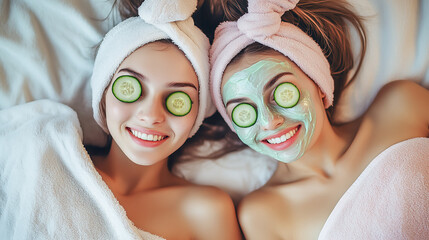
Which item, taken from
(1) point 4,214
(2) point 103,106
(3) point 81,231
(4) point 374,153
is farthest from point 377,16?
(1) point 4,214

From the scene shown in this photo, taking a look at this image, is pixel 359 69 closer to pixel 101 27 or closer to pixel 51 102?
pixel 101 27

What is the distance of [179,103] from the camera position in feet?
4.93

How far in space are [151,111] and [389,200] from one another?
0.93m

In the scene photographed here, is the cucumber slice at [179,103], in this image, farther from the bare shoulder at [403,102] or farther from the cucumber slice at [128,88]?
the bare shoulder at [403,102]

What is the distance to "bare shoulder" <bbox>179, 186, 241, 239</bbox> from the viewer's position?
1629 mm

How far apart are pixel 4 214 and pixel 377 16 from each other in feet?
5.67

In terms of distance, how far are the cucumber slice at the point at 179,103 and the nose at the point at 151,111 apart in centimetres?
4

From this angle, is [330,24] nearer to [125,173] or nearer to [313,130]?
[313,130]

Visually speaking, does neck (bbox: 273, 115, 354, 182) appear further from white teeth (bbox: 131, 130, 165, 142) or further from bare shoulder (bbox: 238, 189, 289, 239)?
white teeth (bbox: 131, 130, 165, 142)

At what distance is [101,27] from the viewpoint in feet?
5.98

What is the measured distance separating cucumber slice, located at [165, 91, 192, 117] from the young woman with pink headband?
0.16 meters

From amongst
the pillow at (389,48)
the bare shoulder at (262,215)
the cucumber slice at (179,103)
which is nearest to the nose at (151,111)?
the cucumber slice at (179,103)

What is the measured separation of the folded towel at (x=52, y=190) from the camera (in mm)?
1491

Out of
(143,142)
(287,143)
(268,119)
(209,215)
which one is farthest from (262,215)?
(143,142)
